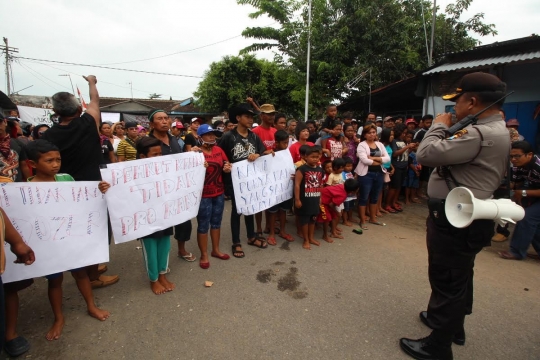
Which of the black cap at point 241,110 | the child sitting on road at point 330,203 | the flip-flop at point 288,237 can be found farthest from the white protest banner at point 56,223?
the child sitting on road at point 330,203

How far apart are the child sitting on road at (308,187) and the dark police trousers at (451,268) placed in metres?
2.08

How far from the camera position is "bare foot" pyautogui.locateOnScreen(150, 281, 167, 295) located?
119 inches

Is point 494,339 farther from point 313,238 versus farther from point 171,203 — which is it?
point 171,203

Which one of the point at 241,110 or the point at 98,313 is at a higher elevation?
the point at 241,110

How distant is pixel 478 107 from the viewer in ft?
6.54

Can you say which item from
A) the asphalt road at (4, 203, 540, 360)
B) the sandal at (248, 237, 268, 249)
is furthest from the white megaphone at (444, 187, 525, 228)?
the sandal at (248, 237, 268, 249)

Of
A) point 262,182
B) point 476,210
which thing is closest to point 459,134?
point 476,210

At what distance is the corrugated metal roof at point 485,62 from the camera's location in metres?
6.01

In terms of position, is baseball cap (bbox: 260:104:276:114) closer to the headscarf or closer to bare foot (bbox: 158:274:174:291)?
bare foot (bbox: 158:274:174:291)

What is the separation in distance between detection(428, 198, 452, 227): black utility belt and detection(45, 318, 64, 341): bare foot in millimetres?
3183

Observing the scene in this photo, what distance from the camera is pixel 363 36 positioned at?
40.0 ft

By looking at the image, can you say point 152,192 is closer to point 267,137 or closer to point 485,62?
point 267,137

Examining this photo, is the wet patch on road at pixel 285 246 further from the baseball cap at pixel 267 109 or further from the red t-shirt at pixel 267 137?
the baseball cap at pixel 267 109

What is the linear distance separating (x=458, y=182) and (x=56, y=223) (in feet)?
10.5
